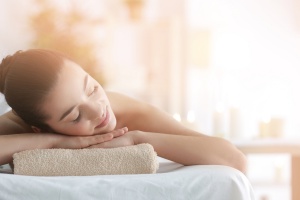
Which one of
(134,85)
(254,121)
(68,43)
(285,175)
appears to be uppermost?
(68,43)

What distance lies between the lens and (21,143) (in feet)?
4.51

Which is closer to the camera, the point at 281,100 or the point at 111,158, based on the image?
the point at 111,158

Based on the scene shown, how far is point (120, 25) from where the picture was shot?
3.77m

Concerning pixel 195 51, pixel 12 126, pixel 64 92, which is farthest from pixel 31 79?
pixel 195 51

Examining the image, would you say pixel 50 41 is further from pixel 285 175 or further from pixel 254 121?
pixel 285 175

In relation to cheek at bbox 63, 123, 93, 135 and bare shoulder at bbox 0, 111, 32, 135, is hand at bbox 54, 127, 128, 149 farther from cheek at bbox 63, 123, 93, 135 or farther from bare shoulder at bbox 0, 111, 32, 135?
bare shoulder at bbox 0, 111, 32, 135

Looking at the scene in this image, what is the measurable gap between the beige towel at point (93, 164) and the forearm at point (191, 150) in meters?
0.13

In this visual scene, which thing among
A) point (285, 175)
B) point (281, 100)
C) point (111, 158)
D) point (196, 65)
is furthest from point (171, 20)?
point (111, 158)

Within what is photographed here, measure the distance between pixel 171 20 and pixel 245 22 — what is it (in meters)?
0.46

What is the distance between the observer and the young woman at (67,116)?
134 cm

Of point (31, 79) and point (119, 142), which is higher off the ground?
point (31, 79)

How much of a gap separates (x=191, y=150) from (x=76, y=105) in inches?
10.5

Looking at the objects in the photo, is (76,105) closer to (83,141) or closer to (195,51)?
(83,141)

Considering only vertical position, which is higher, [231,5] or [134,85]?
[231,5]
